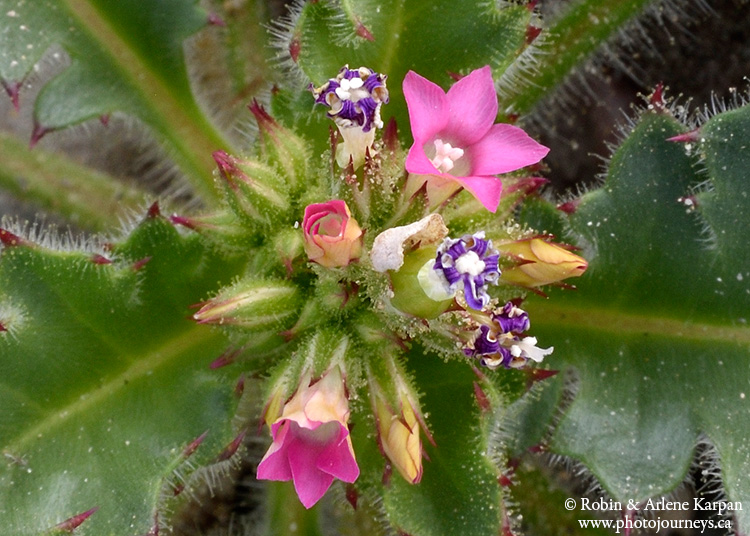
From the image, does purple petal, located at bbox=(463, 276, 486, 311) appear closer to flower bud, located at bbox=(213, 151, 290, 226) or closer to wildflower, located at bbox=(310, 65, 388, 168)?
wildflower, located at bbox=(310, 65, 388, 168)

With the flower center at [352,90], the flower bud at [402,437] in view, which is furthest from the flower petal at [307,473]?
the flower center at [352,90]

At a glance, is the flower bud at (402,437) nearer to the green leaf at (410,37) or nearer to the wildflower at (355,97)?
the wildflower at (355,97)

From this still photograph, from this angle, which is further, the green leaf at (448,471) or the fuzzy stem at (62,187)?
the fuzzy stem at (62,187)

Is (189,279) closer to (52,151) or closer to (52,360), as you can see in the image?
(52,360)

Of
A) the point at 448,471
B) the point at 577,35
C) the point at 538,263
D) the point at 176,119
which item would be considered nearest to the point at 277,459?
the point at 448,471

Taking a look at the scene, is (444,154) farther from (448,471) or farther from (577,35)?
(577,35)

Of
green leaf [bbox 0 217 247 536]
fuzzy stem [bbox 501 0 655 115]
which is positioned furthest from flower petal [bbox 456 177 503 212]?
fuzzy stem [bbox 501 0 655 115]
